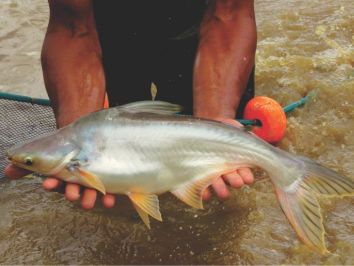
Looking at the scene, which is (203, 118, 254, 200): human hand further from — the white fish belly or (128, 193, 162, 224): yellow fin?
(128, 193, 162, 224): yellow fin

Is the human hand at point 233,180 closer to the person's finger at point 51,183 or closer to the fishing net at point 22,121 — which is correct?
the person's finger at point 51,183

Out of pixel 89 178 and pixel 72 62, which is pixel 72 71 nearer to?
pixel 72 62

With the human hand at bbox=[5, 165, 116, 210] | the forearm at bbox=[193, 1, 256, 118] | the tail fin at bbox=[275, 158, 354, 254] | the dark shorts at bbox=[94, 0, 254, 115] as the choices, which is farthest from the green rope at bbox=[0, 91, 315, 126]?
the human hand at bbox=[5, 165, 116, 210]

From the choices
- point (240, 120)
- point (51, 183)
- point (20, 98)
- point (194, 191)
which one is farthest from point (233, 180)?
point (20, 98)

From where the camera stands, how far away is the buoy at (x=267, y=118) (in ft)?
9.21

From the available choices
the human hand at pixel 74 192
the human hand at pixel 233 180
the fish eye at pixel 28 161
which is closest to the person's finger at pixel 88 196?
the human hand at pixel 74 192

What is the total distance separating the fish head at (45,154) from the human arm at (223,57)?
687mm

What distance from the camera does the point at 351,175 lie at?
2721mm

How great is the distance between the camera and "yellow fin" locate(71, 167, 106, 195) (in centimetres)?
184

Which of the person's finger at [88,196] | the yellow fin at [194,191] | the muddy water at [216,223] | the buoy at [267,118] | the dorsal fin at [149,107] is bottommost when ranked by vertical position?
the muddy water at [216,223]

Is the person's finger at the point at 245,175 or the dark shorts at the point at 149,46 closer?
Answer: the person's finger at the point at 245,175

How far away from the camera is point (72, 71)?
2439 millimetres

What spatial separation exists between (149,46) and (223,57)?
54cm

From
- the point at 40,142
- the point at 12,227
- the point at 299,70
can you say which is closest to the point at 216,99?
the point at 40,142
